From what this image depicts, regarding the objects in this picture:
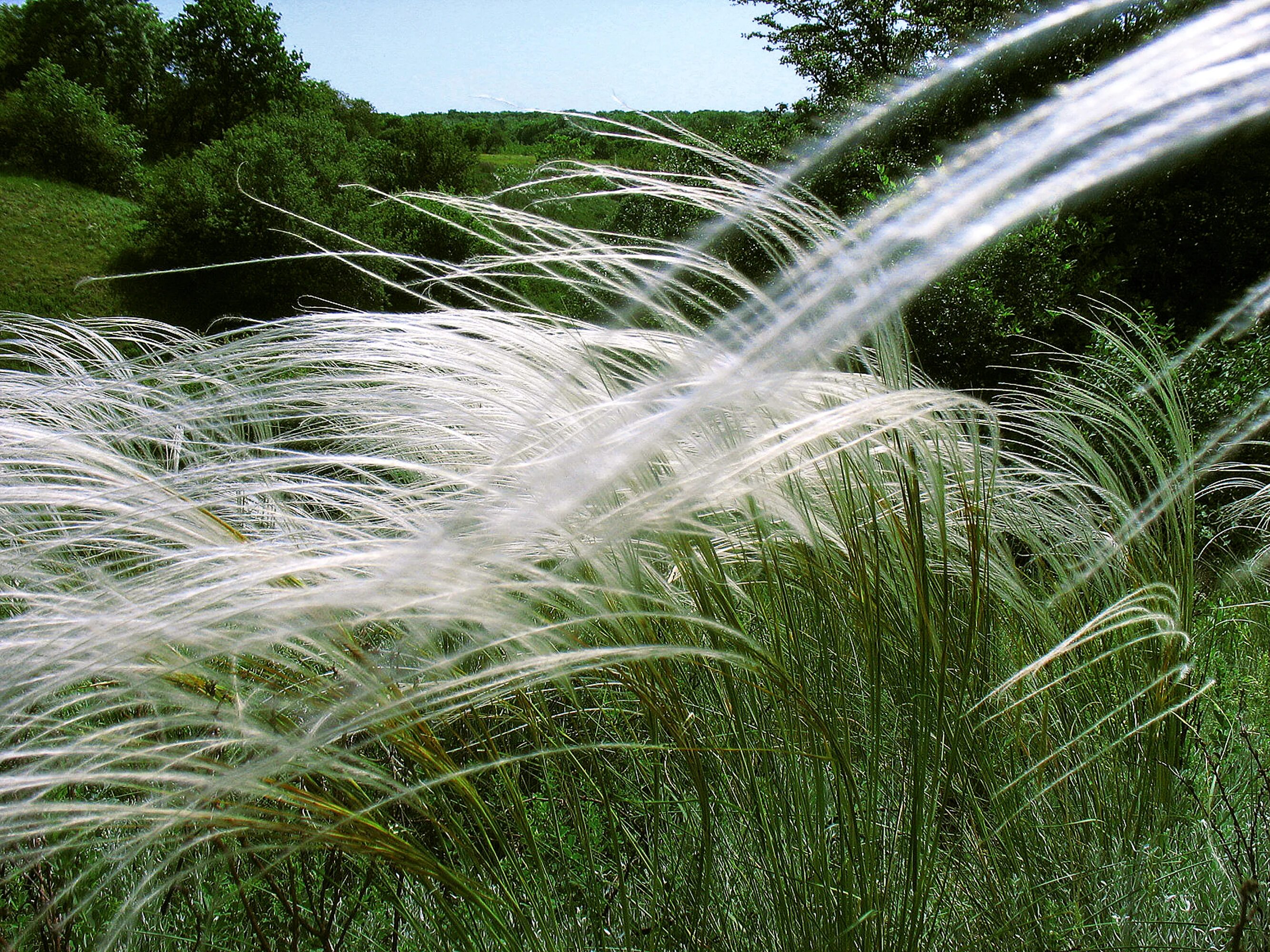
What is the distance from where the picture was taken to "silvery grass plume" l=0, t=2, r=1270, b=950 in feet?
2.34

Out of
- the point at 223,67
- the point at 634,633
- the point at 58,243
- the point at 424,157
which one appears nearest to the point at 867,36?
the point at 634,633

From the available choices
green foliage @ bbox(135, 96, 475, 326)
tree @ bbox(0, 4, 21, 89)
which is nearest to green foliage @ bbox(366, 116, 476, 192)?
green foliage @ bbox(135, 96, 475, 326)

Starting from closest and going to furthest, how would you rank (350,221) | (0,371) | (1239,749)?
(1239,749), (0,371), (350,221)

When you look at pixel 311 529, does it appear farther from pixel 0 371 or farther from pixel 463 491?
pixel 0 371

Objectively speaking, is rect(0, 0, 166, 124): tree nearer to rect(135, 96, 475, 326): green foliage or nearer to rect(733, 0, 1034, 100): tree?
rect(135, 96, 475, 326): green foliage

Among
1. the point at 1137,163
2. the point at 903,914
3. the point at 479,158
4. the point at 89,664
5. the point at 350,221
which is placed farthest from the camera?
the point at 479,158

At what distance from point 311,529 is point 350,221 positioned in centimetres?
1717

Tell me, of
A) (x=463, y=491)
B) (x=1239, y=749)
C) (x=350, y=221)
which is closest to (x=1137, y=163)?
(x=463, y=491)

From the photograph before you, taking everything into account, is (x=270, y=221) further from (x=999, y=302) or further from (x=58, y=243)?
(x=999, y=302)

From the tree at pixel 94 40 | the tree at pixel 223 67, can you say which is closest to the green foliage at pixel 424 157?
the tree at pixel 223 67

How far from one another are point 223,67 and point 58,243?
10.8 m

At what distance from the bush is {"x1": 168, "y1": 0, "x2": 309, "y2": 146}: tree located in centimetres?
422

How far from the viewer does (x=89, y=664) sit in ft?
2.27

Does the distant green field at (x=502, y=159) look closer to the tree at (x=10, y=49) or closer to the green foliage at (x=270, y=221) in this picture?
the green foliage at (x=270, y=221)
